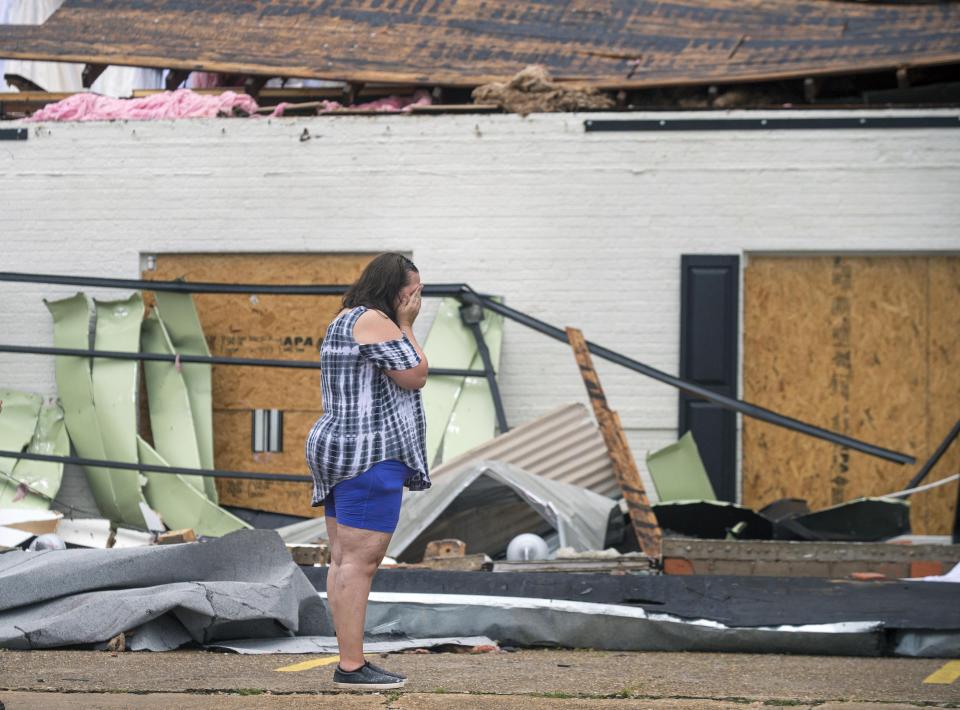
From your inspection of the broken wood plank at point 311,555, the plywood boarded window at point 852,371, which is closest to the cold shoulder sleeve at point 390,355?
the broken wood plank at point 311,555

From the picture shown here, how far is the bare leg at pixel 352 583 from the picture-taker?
15.9 feet

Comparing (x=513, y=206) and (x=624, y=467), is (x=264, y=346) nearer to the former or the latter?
(x=513, y=206)

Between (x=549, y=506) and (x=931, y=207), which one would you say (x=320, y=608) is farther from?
(x=931, y=207)

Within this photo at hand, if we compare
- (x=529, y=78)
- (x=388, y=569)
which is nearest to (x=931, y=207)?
(x=529, y=78)

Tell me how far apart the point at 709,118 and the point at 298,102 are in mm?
3538

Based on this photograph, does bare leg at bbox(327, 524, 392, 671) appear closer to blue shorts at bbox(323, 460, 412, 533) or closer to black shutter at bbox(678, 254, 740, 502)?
blue shorts at bbox(323, 460, 412, 533)

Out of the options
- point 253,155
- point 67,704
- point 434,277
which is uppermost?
point 253,155

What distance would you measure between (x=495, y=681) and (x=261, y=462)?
626cm

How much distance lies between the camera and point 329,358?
4930 mm

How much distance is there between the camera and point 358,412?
4863 mm

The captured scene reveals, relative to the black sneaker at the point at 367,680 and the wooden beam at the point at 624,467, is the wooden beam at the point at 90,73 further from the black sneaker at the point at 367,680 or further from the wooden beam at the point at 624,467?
the black sneaker at the point at 367,680

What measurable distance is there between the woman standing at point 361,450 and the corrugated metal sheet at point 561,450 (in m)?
4.74

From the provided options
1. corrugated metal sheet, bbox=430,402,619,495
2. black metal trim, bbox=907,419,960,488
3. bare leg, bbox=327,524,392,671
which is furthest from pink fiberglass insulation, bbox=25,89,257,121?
bare leg, bbox=327,524,392,671

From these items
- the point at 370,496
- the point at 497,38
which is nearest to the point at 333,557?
the point at 370,496
